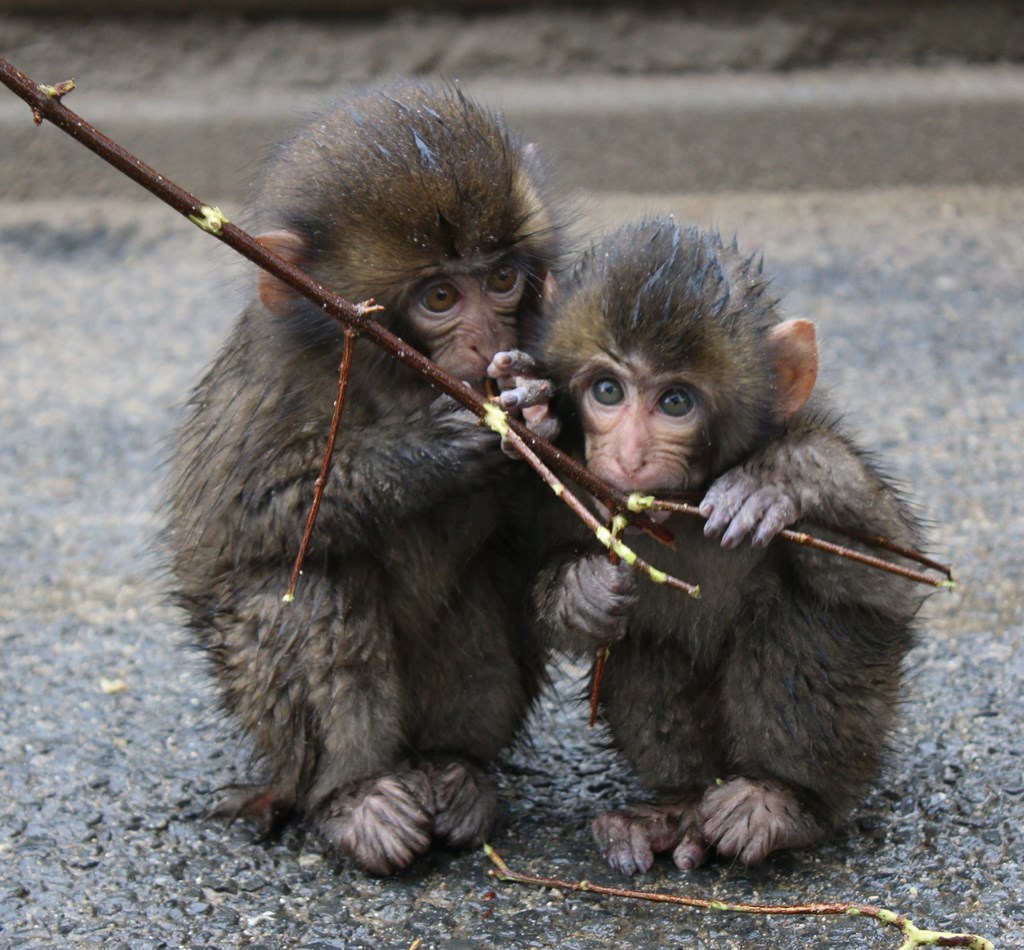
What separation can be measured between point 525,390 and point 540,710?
141 cm

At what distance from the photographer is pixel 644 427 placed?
3533mm

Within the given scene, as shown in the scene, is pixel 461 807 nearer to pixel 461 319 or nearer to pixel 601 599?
pixel 601 599

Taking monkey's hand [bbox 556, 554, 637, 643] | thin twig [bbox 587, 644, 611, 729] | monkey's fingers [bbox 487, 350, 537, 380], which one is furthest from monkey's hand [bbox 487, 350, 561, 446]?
thin twig [bbox 587, 644, 611, 729]

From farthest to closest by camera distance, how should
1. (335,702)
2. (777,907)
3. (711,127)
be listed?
1. (711,127)
2. (335,702)
3. (777,907)

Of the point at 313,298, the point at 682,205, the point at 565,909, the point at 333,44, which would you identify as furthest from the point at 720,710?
the point at 333,44

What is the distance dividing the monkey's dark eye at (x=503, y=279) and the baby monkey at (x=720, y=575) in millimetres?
174

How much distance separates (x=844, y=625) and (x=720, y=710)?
0.37 m

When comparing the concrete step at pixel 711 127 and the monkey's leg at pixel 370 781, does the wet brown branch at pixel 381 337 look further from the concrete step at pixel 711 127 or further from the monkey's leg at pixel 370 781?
the concrete step at pixel 711 127

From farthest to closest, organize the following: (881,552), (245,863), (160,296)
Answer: (160,296) → (245,863) → (881,552)

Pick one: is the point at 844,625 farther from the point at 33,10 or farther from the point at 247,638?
the point at 33,10

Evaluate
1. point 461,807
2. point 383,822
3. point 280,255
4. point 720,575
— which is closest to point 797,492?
point 720,575

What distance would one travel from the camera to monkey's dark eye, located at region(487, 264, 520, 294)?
389cm

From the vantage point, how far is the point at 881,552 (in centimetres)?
368

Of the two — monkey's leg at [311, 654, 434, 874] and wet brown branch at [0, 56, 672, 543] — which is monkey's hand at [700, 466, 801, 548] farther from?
monkey's leg at [311, 654, 434, 874]
